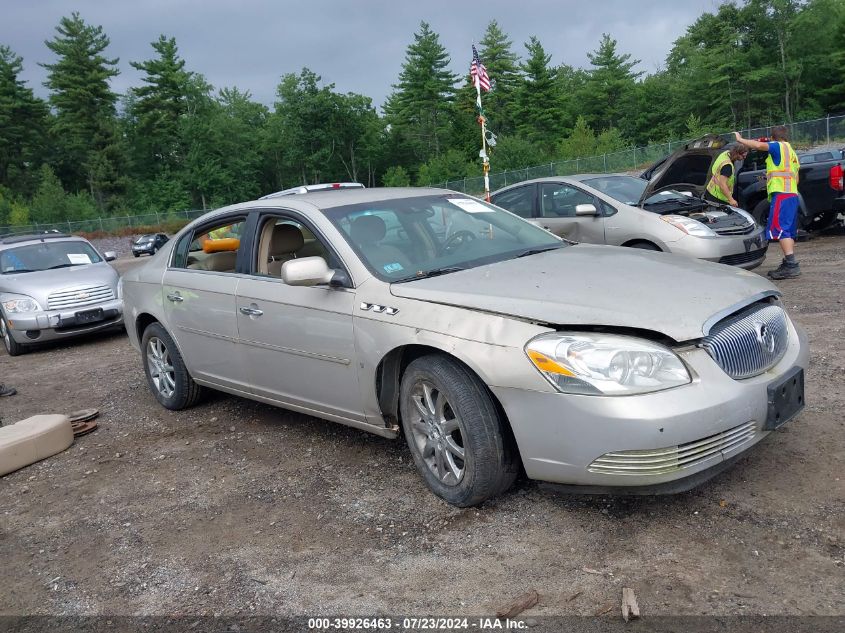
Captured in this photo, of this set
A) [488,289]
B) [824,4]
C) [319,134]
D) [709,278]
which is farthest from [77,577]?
[319,134]

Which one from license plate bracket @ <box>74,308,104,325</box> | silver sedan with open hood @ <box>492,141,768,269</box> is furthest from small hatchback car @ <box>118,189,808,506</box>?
license plate bracket @ <box>74,308,104,325</box>

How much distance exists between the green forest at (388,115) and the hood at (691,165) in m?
39.0

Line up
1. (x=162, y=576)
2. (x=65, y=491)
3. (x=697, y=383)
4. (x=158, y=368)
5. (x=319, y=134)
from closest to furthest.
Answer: (x=697, y=383) < (x=162, y=576) < (x=65, y=491) < (x=158, y=368) < (x=319, y=134)

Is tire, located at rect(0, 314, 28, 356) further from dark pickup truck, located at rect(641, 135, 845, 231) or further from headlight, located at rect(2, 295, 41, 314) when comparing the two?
dark pickup truck, located at rect(641, 135, 845, 231)

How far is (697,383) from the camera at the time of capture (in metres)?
2.94

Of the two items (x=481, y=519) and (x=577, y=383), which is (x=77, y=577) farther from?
(x=577, y=383)

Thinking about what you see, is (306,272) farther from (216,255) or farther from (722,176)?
(722,176)

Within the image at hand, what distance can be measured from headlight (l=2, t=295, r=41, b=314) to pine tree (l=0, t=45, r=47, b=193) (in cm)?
7069

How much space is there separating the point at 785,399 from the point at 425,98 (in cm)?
7113

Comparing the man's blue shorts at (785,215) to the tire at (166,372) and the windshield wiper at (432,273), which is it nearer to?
the windshield wiper at (432,273)

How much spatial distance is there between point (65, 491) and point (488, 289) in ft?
9.52

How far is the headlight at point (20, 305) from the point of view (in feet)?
30.2

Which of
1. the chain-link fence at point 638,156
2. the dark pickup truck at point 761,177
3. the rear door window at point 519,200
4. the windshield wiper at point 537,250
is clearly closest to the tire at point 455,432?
the windshield wiper at point 537,250

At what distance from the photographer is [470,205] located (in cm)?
473
